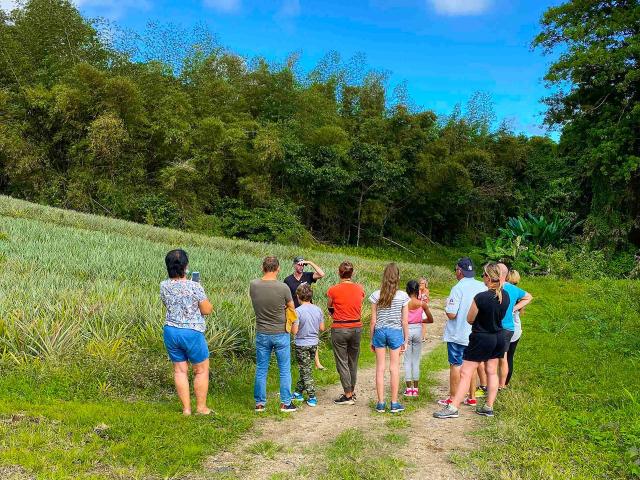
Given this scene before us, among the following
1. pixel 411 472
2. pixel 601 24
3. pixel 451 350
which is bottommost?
pixel 411 472

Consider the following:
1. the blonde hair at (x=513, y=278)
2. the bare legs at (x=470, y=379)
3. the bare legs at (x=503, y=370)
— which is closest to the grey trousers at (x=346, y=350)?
the bare legs at (x=470, y=379)

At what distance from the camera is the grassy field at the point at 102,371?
4.09 meters

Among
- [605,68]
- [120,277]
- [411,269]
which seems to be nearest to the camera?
[120,277]

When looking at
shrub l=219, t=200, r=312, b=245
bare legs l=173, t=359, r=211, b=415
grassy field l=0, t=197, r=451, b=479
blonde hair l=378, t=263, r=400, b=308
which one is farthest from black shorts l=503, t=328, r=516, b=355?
shrub l=219, t=200, r=312, b=245

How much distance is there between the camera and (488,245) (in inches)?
829

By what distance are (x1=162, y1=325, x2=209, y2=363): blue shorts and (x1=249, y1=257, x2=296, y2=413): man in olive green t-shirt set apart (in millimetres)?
683

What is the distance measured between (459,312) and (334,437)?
1.91 m

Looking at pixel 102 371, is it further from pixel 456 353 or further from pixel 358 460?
pixel 456 353

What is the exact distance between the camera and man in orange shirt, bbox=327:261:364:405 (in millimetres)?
5645

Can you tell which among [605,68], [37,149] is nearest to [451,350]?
[605,68]

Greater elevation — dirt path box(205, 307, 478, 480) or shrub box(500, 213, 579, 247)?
Answer: shrub box(500, 213, 579, 247)

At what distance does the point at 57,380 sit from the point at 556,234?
20.0 metres

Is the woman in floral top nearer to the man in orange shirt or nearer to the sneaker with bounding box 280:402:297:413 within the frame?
the sneaker with bounding box 280:402:297:413

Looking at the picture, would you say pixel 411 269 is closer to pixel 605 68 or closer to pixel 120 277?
pixel 605 68
